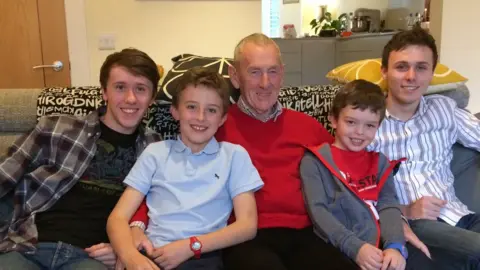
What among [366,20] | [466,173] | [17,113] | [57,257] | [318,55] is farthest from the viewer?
[366,20]

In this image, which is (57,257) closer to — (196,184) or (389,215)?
(196,184)

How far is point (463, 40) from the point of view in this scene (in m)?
3.27

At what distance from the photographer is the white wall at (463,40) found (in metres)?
3.23

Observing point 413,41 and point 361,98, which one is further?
point 413,41

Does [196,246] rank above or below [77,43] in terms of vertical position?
below

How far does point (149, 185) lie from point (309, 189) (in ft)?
1.84

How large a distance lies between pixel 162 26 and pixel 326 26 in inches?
124

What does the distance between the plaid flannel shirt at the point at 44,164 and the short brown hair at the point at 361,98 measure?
0.74 m

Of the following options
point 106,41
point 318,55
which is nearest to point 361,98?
point 106,41

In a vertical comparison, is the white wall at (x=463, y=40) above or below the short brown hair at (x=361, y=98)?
above

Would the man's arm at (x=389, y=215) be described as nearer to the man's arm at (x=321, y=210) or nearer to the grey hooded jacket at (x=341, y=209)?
the grey hooded jacket at (x=341, y=209)

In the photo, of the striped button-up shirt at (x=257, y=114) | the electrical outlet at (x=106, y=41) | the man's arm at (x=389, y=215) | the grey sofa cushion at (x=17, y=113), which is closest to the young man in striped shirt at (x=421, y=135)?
the man's arm at (x=389, y=215)

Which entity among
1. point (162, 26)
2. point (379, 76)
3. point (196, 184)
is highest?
point (162, 26)

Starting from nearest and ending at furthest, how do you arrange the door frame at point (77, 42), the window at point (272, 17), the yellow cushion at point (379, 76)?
the yellow cushion at point (379, 76) → the door frame at point (77, 42) → the window at point (272, 17)
